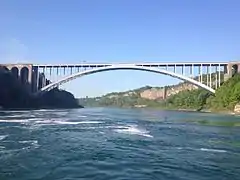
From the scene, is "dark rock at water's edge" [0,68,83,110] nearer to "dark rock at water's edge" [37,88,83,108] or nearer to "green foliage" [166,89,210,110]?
"dark rock at water's edge" [37,88,83,108]

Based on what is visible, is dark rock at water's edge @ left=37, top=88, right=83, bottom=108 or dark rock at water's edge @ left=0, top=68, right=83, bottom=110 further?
dark rock at water's edge @ left=37, top=88, right=83, bottom=108

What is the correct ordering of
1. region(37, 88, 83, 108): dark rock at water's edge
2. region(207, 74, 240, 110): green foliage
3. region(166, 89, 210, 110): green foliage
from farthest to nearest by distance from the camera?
region(166, 89, 210, 110): green foliage, region(37, 88, 83, 108): dark rock at water's edge, region(207, 74, 240, 110): green foliage

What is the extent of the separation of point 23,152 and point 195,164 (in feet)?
19.3

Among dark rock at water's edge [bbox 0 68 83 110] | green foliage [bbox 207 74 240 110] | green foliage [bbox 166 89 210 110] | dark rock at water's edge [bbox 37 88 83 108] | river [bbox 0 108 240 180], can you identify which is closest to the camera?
river [bbox 0 108 240 180]

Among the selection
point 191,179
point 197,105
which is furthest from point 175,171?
point 197,105

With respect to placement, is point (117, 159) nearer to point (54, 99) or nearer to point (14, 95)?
point (14, 95)

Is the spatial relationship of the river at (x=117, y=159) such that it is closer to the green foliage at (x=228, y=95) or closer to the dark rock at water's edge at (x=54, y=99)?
the green foliage at (x=228, y=95)

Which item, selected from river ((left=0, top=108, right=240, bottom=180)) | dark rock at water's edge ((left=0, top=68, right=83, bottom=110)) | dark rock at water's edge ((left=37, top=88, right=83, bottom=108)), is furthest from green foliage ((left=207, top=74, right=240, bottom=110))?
river ((left=0, top=108, right=240, bottom=180))

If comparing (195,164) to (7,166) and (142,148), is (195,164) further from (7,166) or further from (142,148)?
(7,166)

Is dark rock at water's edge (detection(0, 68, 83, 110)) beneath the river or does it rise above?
above

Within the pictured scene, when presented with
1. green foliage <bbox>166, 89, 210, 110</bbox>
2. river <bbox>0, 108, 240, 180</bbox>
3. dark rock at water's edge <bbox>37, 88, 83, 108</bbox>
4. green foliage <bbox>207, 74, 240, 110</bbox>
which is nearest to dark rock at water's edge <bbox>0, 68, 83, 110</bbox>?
dark rock at water's edge <bbox>37, 88, 83, 108</bbox>

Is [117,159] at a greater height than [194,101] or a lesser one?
lesser

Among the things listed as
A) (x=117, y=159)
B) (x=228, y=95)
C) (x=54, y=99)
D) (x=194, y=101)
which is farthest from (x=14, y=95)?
(x=117, y=159)

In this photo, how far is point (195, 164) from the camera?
37.3ft
